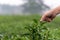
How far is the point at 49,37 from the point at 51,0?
587 inches

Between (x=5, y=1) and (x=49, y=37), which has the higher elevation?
(x=5, y=1)

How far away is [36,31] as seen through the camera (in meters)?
2.04

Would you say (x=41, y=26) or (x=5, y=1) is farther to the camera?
(x=5, y=1)

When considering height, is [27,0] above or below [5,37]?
above

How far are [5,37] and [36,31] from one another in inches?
8.4

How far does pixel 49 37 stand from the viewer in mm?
2098

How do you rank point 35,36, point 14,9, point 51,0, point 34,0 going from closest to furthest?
point 35,36
point 34,0
point 14,9
point 51,0

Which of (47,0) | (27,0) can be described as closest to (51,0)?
(47,0)

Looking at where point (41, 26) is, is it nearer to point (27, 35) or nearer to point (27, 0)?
point (27, 35)

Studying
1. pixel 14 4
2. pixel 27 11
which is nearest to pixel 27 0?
pixel 27 11

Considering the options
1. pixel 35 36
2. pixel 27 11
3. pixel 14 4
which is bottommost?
pixel 35 36

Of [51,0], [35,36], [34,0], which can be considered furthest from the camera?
[51,0]

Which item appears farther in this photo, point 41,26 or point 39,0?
point 39,0

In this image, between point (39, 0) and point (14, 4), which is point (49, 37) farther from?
point (14, 4)
